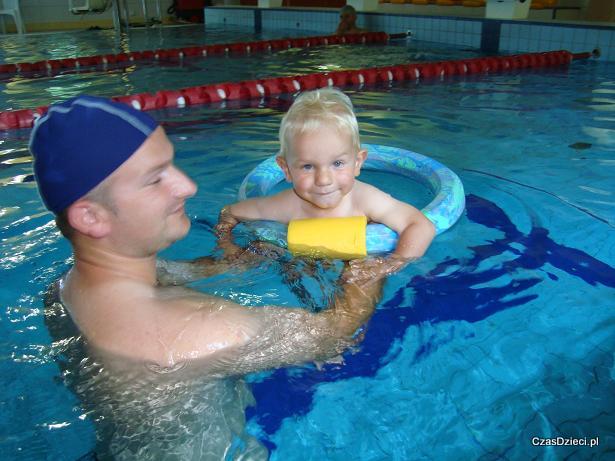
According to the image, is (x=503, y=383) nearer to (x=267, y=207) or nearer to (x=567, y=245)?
(x=567, y=245)

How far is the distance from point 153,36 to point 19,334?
15.4 meters

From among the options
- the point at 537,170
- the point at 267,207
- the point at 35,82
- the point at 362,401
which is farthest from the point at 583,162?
the point at 35,82

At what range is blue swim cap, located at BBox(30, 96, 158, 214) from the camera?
5.82 feet

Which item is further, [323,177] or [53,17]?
[53,17]

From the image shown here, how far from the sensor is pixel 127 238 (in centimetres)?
195

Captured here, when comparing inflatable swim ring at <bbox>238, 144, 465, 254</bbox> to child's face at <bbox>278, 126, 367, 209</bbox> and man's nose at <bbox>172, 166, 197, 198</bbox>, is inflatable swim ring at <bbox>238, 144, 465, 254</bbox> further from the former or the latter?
man's nose at <bbox>172, 166, 197, 198</bbox>

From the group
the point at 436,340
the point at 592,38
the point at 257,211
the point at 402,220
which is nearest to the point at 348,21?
the point at 592,38

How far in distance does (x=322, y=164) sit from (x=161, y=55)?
10.2m

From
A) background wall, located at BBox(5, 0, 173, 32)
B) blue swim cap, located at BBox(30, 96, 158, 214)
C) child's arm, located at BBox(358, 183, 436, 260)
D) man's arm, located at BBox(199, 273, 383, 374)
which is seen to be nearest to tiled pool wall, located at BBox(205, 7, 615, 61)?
background wall, located at BBox(5, 0, 173, 32)

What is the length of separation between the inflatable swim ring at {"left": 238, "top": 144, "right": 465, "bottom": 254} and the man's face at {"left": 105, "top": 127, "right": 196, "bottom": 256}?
1.27 metres

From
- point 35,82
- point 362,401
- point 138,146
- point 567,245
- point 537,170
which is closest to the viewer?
point 138,146

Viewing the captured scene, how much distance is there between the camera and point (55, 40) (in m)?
15.8

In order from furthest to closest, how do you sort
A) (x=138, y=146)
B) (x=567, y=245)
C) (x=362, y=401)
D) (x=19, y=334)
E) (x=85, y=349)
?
(x=567, y=245) → (x=19, y=334) → (x=362, y=401) → (x=85, y=349) → (x=138, y=146)

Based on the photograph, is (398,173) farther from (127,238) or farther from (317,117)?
(127,238)
